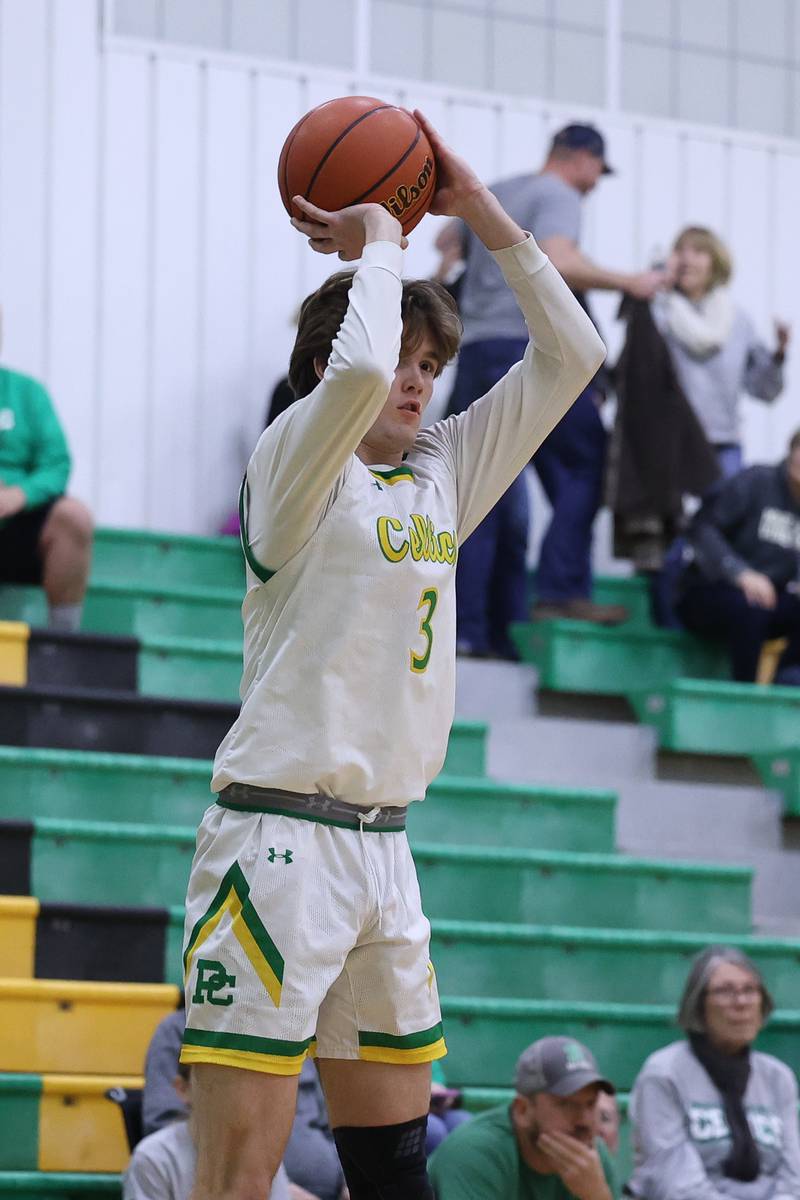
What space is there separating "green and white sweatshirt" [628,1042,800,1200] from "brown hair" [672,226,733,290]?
10.7ft

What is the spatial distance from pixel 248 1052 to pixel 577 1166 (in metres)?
1.76

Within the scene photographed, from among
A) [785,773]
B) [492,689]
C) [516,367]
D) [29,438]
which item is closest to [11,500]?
[29,438]

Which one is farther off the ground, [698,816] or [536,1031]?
[698,816]

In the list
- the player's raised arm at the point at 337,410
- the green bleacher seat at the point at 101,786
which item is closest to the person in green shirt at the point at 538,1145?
the green bleacher seat at the point at 101,786

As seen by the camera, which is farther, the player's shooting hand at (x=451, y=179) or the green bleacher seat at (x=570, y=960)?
the green bleacher seat at (x=570, y=960)

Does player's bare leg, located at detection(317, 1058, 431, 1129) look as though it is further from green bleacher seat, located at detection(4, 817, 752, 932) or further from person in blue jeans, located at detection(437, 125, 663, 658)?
person in blue jeans, located at detection(437, 125, 663, 658)

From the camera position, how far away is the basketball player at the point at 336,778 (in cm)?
232

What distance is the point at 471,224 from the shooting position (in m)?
2.65

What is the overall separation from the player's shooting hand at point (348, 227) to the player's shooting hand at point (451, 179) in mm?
135

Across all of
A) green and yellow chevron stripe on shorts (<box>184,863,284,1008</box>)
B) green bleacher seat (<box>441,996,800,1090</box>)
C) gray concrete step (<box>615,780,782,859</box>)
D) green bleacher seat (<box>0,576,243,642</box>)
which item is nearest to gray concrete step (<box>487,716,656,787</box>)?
gray concrete step (<box>615,780,782,859</box>)

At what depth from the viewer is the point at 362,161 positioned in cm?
260

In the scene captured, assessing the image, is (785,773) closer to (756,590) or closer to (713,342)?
(756,590)

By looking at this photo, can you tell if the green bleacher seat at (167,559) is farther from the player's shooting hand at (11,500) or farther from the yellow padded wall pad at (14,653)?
the yellow padded wall pad at (14,653)

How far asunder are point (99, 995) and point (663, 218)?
480 cm
